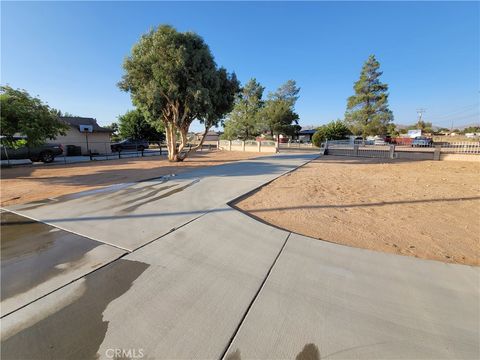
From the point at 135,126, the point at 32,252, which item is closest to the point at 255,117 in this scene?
the point at 135,126

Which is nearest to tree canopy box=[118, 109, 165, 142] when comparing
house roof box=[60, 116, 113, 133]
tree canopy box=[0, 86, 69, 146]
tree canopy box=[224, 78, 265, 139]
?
house roof box=[60, 116, 113, 133]

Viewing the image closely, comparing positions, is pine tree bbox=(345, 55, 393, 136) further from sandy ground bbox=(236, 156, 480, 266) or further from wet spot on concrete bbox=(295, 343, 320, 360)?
wet spot on concrete bbox=(295, 343, 320, 360)

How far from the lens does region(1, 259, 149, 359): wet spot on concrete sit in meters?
1.65

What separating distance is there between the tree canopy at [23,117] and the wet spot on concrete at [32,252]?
222 inches

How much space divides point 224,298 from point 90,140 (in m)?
25.2

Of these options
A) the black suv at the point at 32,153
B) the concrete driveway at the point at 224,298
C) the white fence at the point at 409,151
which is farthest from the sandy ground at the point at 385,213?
the black suv at the point at 32,153

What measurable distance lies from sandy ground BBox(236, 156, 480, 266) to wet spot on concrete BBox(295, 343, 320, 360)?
6.86ft

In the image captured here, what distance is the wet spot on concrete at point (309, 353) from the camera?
1649 millimetres

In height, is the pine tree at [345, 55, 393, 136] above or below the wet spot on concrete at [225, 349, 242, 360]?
above

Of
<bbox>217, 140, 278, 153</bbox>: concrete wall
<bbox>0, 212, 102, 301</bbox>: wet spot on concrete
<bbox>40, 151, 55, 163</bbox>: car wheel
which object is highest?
<bbox>217, 140, 278, 153</bbox>: concrete wall

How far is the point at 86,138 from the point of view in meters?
21.3

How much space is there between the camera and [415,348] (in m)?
1.74

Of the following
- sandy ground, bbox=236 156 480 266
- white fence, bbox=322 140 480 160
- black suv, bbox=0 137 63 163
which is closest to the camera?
sandy ground, bbox=236 156 480 266

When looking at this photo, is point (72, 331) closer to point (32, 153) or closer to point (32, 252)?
point (32, 252)
